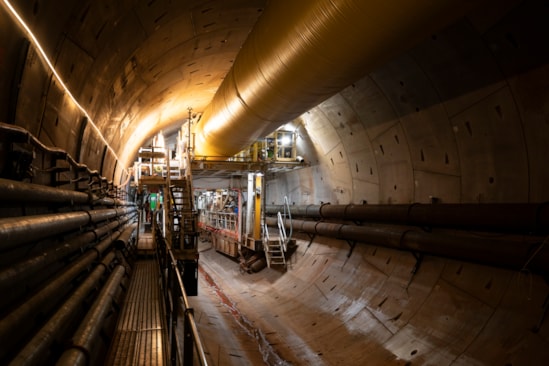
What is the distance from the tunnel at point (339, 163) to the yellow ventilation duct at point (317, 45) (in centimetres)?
2

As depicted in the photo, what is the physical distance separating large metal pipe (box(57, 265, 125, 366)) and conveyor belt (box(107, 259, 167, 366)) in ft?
1.14

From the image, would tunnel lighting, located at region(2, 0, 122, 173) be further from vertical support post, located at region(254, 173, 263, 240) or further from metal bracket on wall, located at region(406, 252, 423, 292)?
vertical support post, located at region(254, 173, 263, 240)

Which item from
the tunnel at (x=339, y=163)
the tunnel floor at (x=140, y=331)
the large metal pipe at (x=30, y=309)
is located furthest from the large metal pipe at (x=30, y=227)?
the tunnel floor at (x=140, y=331)

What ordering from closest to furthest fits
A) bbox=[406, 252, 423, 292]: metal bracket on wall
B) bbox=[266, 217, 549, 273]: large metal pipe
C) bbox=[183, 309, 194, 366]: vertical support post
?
bbox=[183, 309, 194, 366]: vertical support post
bbox=[266, 217, 549, 273]: large metal pipe
bbox=[406, 252, 423, 292]: metal bracket on wall

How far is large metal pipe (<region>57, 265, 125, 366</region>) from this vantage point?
278 cm

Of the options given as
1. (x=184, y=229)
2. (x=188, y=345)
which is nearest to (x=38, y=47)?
(x=188, y=345)

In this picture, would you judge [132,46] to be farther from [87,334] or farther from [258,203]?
[258,203]

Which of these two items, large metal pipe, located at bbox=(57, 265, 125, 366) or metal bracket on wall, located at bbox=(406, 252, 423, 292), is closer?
large metal pipe, located at bbox=(57, 265, 125, 366)

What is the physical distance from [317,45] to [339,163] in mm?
6718

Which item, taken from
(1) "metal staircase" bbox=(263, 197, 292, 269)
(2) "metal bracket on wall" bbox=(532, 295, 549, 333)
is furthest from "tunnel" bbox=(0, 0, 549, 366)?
(1) "metal staircase" bbox=(263, 197, 292, 269)

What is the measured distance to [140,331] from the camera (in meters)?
4.47

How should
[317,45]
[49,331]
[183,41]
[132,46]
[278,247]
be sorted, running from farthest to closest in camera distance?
[278,247] < [183,41] < [132,46] < [317,45] < [49,331]

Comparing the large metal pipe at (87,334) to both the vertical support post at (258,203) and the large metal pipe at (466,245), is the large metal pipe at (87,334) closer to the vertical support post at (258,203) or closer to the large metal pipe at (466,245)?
the large metal pipe at (466,245)

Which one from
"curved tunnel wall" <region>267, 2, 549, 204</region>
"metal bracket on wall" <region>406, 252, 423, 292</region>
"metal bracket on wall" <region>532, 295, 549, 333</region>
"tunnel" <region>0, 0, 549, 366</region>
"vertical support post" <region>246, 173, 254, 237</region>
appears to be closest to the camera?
"tunnel" <region>0, 0, 549, 366</region>
